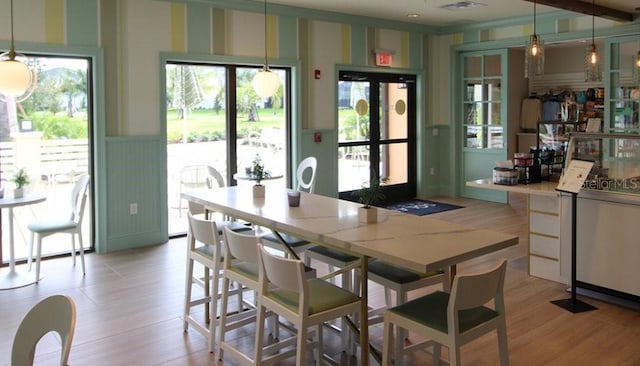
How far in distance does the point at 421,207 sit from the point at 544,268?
134 inches

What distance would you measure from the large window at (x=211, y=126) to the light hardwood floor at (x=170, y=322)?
124 cm

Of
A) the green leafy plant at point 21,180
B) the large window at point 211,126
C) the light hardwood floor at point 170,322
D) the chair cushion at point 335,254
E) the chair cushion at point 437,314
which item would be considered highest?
the large window at point 211,126

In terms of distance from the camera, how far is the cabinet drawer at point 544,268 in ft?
15.7

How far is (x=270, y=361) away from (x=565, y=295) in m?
2.62

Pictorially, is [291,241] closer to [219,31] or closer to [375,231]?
[375,231]

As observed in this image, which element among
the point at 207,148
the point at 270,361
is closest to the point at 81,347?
the point at 270,361

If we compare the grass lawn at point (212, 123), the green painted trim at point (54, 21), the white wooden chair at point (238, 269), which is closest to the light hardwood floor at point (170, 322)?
the white wooden chair at point (238, 269)

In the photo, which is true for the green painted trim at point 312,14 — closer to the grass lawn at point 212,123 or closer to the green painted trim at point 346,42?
the green painted trim at point 346,42

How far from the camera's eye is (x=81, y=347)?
3531 mm

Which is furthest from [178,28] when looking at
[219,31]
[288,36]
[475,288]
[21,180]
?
[475,288]

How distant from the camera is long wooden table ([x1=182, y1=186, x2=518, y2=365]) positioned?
8.48 feet

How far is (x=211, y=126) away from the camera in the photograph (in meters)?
6.68

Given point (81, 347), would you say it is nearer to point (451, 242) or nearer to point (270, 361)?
point (270, 361)

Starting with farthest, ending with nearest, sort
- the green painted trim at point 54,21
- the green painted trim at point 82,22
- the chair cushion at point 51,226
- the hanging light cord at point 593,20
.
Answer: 1. the hanging light cord at point 593,20
2. the green painted trim at point 82,22
3. the green painted trim at point 54,21
4. the chair cushion at point 51,226
